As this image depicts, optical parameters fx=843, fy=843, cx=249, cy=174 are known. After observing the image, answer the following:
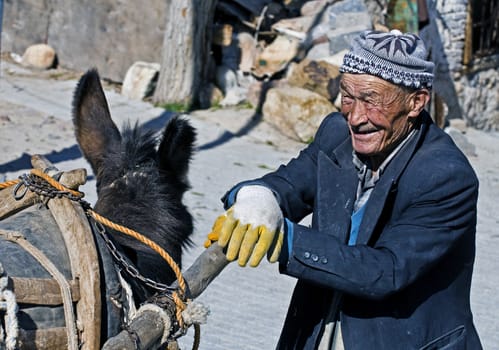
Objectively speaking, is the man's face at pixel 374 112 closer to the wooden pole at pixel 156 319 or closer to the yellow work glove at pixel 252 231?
the yellow work glove at pixel 252 231

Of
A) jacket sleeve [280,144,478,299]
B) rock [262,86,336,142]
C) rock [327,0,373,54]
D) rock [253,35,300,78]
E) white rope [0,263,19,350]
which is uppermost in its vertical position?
rock [327,0,373,54]

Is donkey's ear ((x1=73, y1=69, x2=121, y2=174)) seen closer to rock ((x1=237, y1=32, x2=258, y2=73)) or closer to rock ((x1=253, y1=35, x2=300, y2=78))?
rock ((x1=253, y1=35, x2=300, y2=78))

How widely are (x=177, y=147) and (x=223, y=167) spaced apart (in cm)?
400

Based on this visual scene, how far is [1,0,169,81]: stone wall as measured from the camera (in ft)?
29.1

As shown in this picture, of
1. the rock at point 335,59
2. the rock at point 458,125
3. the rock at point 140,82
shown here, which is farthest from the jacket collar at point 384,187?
the rock at point 458,125

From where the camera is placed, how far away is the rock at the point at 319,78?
318 inches

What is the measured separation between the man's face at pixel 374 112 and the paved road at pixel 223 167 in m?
2.17

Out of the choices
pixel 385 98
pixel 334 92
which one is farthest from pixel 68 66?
pixel 385 98

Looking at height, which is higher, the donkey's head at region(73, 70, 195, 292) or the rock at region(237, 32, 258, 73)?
the rock at region(237, 32, 258, 73)

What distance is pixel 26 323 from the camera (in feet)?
5.79

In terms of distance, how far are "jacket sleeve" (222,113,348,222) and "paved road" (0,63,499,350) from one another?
187 cm

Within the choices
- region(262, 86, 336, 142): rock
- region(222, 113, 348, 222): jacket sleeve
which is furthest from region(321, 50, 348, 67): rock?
region(222, 113, 348, 222): jacket sleeve

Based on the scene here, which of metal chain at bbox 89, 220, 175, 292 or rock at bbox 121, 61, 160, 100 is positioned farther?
rock at bbox 121, 61, 160, 100

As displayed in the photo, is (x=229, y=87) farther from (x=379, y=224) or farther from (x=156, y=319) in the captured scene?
(x=156, y=319)
